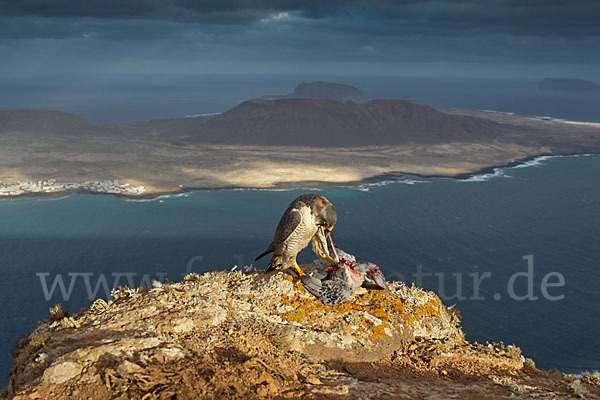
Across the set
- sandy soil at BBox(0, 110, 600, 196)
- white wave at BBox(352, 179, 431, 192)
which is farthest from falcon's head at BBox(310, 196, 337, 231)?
white wave at BBox(352, 179, 431, 192)

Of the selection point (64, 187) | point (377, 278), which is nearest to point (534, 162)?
point (64, 187)

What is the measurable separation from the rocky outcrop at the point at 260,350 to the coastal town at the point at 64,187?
5706cm

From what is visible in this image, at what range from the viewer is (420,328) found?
412 inches

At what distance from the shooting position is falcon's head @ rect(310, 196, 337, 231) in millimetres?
10586

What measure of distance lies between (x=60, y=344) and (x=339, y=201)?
54017 millimetres

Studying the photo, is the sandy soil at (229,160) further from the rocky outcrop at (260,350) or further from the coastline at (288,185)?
the rocky outcrop at (260,350)

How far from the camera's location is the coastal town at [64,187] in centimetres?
6200

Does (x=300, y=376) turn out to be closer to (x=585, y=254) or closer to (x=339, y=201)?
(x=585, y=254)

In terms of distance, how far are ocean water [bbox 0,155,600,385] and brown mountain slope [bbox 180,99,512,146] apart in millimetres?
43292

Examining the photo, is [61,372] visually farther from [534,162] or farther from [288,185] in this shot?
[534,162]

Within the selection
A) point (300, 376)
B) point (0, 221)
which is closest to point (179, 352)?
point (300, 376)

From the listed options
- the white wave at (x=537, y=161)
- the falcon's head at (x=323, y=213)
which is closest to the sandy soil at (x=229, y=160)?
the white wave at (x=537, y=161)

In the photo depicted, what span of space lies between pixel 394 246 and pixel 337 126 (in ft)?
264

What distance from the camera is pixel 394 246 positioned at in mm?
44062
